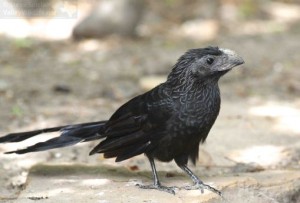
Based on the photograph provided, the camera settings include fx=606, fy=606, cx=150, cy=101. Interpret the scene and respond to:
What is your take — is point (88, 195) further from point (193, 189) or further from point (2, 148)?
point (2, 148)

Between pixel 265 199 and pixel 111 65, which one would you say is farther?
pixel 111 65

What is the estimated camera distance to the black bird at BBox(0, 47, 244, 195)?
175 inches

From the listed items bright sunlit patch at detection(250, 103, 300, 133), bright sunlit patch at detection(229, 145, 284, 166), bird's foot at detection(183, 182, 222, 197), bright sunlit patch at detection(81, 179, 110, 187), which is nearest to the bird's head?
bird's foot at detection(183, 182, 222, 197)

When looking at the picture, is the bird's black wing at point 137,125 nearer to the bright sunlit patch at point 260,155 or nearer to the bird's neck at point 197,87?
the bird's neck at point 197,87

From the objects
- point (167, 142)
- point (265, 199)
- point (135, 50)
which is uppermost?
point (135, 50)

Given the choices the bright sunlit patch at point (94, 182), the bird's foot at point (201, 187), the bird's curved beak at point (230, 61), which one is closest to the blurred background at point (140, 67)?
the bright sunlit patch at point (94, 182)

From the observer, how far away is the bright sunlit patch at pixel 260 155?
559cm

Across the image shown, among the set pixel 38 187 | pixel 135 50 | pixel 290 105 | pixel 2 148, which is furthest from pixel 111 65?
pixel 38 187

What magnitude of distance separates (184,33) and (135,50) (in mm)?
1323

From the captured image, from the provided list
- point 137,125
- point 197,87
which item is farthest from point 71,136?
point 197,87

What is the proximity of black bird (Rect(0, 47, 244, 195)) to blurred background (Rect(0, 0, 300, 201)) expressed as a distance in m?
0.79

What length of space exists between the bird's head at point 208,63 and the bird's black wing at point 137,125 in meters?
0.24

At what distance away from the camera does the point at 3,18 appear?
394 inches

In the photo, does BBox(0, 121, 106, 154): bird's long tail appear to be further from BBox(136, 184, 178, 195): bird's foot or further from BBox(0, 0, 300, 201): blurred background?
BBox(136, 184, 178, 195): bird's foot
